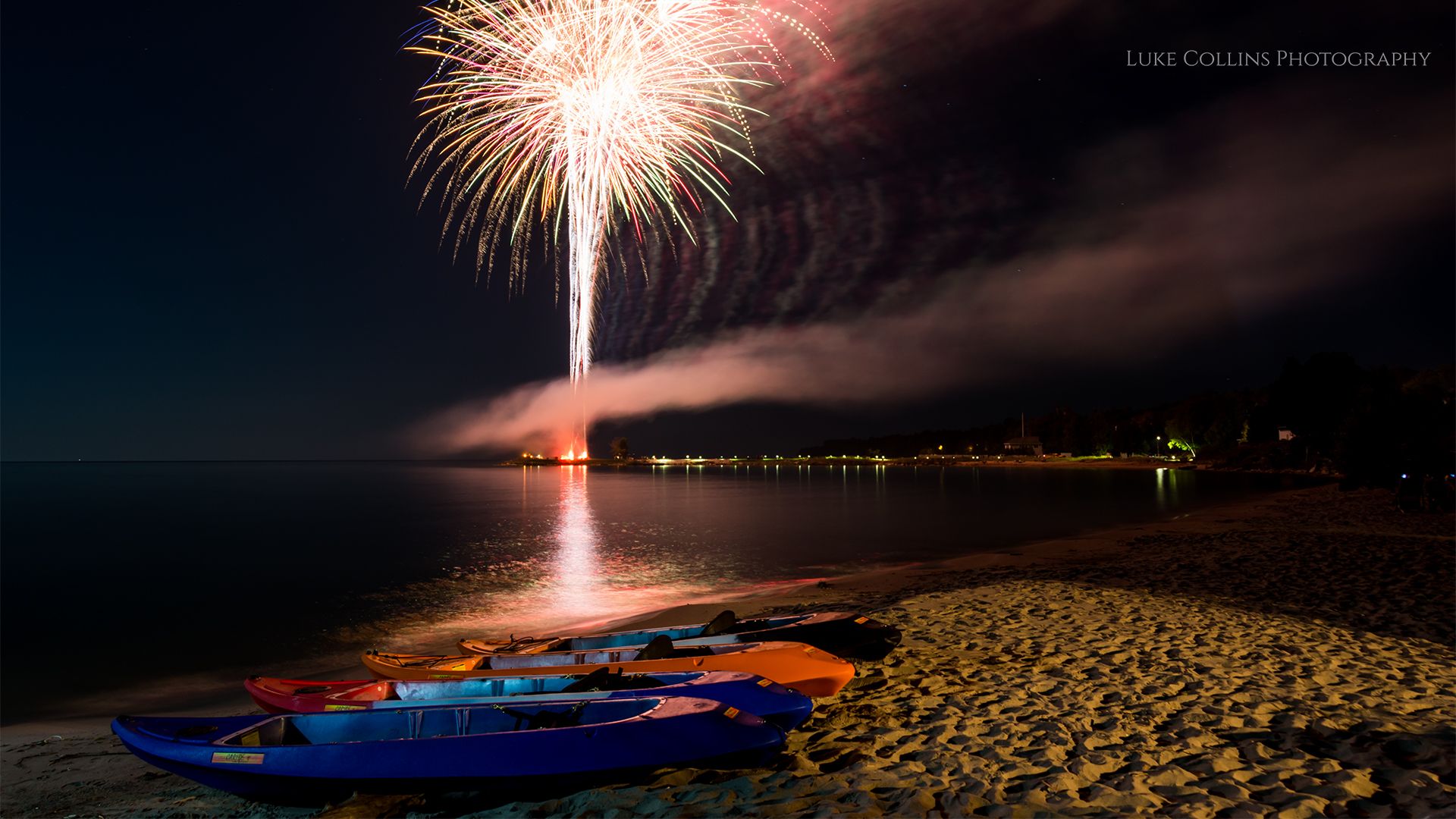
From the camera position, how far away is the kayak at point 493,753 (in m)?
6.01

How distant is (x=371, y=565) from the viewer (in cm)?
3148

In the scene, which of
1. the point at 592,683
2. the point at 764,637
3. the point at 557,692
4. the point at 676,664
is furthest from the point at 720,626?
the point at 557,692

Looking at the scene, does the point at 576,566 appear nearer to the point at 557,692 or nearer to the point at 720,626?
the point at 720,626

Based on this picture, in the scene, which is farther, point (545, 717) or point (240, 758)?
point (545, 717)

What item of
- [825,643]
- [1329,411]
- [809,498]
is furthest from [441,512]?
[1329,411]

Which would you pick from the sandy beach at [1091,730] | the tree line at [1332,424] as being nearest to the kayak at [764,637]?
the sandy beach at [1091,730]

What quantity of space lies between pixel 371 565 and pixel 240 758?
2776cm

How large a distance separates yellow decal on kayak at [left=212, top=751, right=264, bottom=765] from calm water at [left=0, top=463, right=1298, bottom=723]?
9241mm

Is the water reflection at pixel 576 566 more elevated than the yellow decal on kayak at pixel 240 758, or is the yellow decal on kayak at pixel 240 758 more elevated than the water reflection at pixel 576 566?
the yellow decal on kayak at pixel 240 758

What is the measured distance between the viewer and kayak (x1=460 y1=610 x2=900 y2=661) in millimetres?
9352

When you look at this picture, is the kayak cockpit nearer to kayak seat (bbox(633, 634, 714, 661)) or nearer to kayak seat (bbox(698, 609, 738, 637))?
kayak seat (bbox(633, 634, 714, 661))

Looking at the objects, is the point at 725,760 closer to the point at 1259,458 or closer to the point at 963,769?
the point at 963,769

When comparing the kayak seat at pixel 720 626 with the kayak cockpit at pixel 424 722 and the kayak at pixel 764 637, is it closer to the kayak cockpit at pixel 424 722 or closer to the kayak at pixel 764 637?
the kayak at pixel 764 637

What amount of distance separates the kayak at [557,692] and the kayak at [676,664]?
484 millimetres
